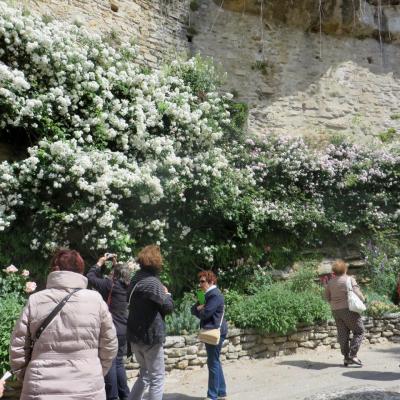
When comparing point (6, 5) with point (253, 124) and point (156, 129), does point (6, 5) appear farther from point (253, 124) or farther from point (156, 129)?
point (253, 124)

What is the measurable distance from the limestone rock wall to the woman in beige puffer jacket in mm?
8885

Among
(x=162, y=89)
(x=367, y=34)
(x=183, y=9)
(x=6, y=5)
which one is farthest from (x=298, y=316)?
(x=367, y=34)

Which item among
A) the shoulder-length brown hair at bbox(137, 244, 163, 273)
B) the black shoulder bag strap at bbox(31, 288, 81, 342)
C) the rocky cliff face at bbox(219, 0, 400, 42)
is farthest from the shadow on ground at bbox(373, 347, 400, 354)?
the rocky cliff face at bbox(219, 0, 400, 42)

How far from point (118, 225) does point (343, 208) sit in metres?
5.13

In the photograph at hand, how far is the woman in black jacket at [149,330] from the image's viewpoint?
410 centimetres

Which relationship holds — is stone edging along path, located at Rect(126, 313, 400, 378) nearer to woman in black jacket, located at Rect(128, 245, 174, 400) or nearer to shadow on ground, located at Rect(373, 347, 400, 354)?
shadow on ground, located at Rect(373, 347, 400, 354)

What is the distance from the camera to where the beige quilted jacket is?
8.73ft

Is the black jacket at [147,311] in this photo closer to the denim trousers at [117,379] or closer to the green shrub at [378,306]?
the denim trousers at [117,379]

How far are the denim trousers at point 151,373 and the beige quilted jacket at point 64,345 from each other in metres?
1.25

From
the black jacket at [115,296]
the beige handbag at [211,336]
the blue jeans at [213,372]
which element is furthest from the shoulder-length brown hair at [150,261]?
the blue jeans at [213,372]

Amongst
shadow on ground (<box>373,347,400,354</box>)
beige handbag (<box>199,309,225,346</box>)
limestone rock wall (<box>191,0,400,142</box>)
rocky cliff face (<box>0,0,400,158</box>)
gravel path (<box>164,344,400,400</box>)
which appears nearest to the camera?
beige handbag (<box>199,309,225,346</box>)

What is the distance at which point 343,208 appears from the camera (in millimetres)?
9984

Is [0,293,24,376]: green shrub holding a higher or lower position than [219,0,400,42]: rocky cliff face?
lower

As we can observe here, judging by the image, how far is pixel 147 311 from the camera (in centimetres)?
414
